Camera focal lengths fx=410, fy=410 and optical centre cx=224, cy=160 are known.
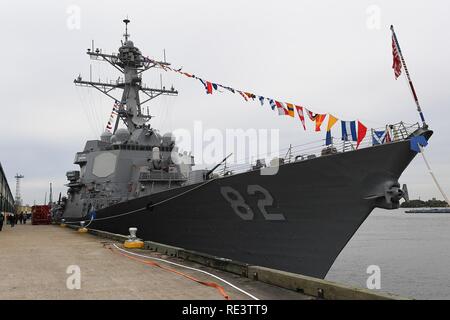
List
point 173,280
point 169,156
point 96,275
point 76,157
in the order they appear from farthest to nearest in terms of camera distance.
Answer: point 76,157 < point 169,156 < point 96,275 < point 173,280

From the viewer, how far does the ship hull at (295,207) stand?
314 inches

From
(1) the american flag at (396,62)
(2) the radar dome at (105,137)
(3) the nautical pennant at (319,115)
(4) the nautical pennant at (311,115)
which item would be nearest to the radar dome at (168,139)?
(2) the radar dome at (105,137)

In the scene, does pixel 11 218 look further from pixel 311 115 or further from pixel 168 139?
pixel 311 115

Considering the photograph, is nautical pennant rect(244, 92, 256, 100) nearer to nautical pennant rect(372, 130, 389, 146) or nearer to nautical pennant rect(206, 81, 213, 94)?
nautical pennant rect(206, 81, 213, 94)

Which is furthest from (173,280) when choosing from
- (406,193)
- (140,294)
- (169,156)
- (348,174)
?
(169,156)

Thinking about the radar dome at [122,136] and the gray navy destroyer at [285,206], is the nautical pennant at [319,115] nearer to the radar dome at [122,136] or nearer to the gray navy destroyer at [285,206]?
the gray navy destroyer at [285,206]

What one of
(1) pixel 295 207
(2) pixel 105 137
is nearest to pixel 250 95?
(1) pixel 295 207

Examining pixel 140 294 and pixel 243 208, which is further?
pixel 243 208

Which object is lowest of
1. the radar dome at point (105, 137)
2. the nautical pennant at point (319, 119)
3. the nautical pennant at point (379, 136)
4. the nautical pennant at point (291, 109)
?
the nautical pennant at point (379, 136)

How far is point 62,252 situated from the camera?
1060 cm

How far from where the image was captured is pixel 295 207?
28.7 ft
